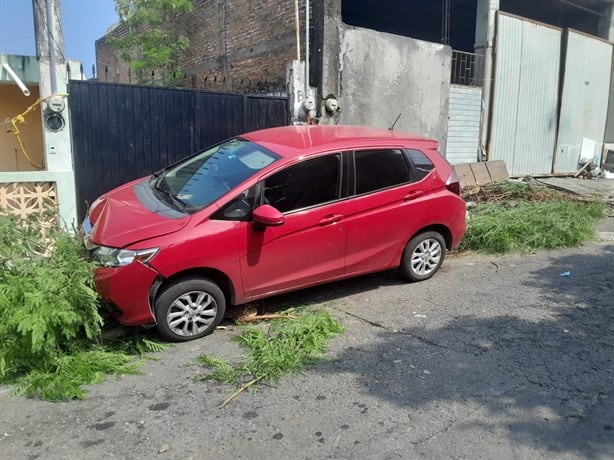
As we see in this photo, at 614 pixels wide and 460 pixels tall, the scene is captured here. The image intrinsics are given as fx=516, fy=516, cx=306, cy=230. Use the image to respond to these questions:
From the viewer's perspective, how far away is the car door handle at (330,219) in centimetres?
495

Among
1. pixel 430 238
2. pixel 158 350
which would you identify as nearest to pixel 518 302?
pixel 430 238

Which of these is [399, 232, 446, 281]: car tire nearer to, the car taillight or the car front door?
the car taillight

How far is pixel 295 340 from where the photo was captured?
14.3 ft

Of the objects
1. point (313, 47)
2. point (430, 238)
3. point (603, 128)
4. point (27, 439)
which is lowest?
point (27, 439)

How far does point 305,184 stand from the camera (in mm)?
4938

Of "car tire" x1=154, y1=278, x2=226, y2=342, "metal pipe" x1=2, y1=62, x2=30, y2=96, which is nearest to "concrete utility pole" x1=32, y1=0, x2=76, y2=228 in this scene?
"metal pipe" x1=2, y1=62, x2=30, y2=96

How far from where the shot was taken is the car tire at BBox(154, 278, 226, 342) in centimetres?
429

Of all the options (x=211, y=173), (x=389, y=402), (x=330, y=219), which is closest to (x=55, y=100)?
→ (x=211, y=173)

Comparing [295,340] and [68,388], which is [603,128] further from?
[68,388]

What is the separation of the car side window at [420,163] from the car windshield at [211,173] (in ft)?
5.43

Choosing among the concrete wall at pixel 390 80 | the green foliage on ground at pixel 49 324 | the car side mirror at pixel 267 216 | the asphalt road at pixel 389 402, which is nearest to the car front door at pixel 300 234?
the car side mirror at pixel 267 216

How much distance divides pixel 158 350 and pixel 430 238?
323 cm

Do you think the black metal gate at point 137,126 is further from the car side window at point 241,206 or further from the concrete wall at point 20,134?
the car side window at point 241,206

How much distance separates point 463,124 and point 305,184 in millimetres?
7796
